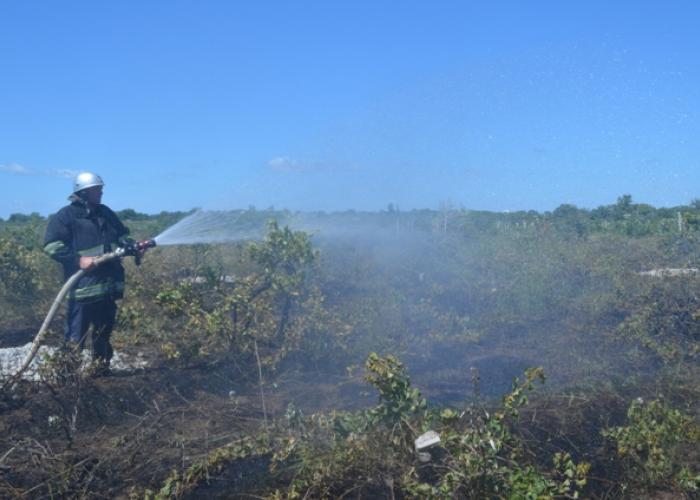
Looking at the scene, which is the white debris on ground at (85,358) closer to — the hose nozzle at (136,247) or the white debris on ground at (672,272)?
the hose nozzle at (136,247)

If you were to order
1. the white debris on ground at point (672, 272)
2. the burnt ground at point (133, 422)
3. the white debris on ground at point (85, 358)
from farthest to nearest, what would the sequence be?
the white debris on ground at point (672, 272) < the white debris on ground at point (85, 358) < the burnt ground at point (133, 422)

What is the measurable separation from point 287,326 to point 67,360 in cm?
299

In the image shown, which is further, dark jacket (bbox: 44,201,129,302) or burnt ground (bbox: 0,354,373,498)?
dark jacket (bbox: 44,201,129,302)

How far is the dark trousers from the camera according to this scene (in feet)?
19.0

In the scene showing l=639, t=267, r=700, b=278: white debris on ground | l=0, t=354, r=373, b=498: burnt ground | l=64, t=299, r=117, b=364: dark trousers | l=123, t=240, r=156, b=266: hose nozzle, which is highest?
l=123, t=240, r=156, b=266: hose nozzle

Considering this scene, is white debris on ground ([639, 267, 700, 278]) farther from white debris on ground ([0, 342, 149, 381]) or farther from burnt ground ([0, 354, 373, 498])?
white debris on ground ([0, 342, 149, 381])

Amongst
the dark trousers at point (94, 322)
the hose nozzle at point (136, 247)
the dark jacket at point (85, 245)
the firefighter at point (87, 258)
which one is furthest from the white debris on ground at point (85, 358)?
the hose nozzle at point (136, 247)

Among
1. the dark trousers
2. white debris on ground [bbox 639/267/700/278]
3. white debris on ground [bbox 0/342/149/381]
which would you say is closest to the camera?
the dark trousers

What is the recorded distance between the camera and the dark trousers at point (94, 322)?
5789 mm

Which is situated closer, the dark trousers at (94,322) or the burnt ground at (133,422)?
the burnt ground at (133,422)

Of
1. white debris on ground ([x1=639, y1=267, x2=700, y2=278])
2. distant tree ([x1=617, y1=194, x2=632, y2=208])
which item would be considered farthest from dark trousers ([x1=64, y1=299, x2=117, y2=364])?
distant tree ([x1=617, y1=194, x2=632, y2=208])

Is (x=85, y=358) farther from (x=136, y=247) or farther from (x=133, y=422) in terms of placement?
(x=133, y=422)

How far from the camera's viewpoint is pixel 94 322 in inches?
232

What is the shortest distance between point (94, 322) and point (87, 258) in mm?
652
